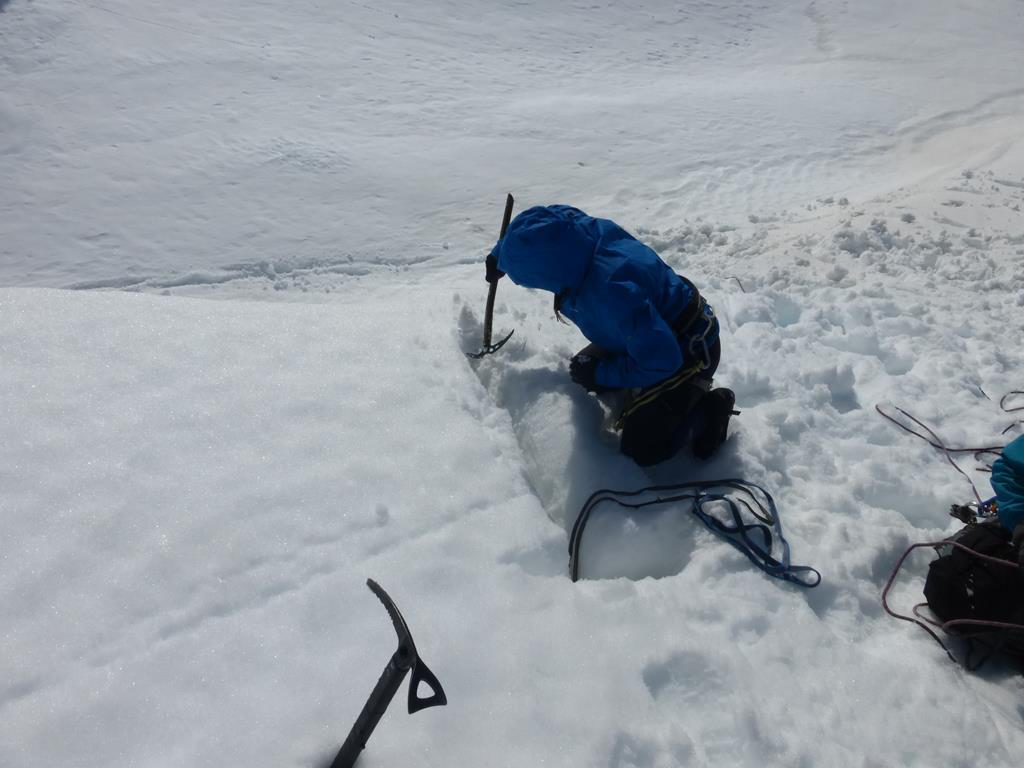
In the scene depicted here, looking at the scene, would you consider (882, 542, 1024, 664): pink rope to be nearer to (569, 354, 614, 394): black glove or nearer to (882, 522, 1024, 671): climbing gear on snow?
(882, 522, 1024, 671): climbing gear on snow

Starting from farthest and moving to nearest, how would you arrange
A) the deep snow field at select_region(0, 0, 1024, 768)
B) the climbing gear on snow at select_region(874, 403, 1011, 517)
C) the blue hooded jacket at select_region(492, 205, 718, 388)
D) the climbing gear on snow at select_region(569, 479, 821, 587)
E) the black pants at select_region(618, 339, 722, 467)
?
the climbing gear on snow at select_region(874, 403, 1011, 517) → the black pants at select_region(618, 339, 722, 467) → the blue hooded jacket at select_region(492, 205, 718, 388) → the climbing gear on snow at select_region(569, 479, 821, 587) → the deep snow field at select_region(0, 0, 1024, 768)

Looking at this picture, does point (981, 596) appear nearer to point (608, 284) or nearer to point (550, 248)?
point (608, 284)

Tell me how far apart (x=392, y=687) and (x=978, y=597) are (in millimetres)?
2093

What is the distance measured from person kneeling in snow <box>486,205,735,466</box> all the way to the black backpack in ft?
3.40

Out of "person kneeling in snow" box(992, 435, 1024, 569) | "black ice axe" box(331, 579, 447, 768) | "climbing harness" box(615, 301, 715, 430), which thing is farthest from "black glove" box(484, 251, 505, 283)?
"person kneeling in snow" box(992, 435, 1024, 569)

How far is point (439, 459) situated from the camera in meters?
3.05

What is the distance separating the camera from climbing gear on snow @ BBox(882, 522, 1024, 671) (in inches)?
100

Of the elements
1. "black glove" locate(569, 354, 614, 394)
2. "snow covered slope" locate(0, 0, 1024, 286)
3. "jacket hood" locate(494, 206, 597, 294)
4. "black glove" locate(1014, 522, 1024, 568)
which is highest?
"jacket hood" locate(494, 206, 597, 294)

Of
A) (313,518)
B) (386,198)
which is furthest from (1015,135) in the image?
(313,518)

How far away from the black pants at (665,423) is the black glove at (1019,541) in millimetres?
1240

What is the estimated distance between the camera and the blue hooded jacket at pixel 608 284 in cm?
309

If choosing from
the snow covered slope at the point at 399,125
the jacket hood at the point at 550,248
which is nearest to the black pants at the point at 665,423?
the jacket hood at the point at 550,248

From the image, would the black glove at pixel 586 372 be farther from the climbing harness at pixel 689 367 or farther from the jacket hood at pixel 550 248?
the jacket hood at pixel 550 248

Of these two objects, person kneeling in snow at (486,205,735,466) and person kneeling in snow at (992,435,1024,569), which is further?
person kneeling in snow at (486,205,735,466)
